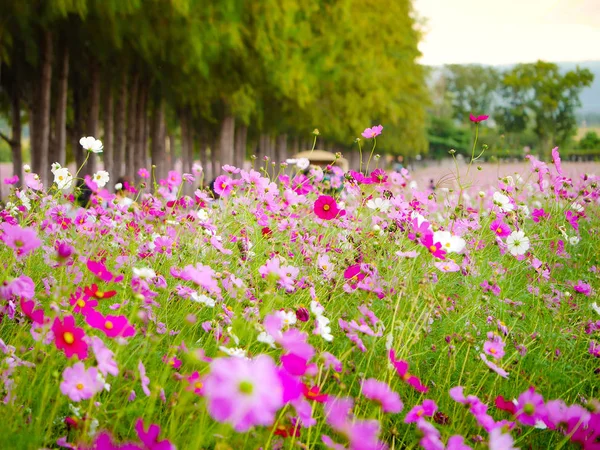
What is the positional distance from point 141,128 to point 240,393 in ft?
38.4

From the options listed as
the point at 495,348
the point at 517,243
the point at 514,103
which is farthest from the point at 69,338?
the point at 514,103

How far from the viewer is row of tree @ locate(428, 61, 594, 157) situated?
49.4 metres

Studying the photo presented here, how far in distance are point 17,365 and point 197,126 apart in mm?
15728

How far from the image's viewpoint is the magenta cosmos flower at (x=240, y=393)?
2.77ft

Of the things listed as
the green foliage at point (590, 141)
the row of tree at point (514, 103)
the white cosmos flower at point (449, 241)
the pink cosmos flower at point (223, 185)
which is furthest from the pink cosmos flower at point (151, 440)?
the green foliage at point (590, 141)

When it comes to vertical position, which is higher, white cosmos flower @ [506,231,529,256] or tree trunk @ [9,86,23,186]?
white cosmos flower @ [506,231,529,256]

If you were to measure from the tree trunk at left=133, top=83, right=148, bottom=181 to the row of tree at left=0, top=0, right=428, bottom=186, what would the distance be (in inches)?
1.3

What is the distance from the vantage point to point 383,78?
603 inches

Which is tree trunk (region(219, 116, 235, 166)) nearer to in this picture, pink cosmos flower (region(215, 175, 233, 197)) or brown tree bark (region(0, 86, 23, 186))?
brown tree bark (region(0, 86, 23, 186))

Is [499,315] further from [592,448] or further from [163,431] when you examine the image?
[163,431]

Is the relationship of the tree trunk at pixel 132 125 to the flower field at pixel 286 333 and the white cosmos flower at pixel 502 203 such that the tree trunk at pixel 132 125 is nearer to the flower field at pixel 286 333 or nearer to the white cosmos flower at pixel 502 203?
the flower field at pixel 286 333

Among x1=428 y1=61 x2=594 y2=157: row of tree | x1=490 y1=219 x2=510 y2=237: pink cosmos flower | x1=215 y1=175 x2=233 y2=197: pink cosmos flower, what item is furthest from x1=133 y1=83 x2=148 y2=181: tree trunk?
x1=428 y1=61 x2=594 y2=157: row of tree

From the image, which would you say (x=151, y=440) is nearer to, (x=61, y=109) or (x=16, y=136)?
(x=61, y=109)

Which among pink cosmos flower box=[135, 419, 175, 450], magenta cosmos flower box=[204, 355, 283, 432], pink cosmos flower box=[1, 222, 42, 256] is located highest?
pink cosmos flower box=[1, 222, 42, 256]
